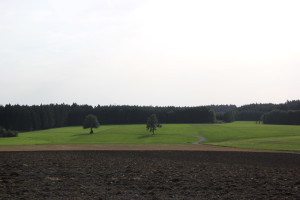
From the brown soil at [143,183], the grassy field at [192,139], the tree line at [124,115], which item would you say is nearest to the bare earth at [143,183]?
the brown soil at [143,183]

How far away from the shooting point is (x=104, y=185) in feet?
72.0

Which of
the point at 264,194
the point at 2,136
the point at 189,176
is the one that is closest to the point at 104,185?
the point at 189,176

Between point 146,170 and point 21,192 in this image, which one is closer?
point 21,192

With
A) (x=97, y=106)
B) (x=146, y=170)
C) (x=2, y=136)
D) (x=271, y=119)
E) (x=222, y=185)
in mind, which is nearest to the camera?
(x=222, y=185)

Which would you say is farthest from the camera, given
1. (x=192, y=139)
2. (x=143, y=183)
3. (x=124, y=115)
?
(x=124, y=115)

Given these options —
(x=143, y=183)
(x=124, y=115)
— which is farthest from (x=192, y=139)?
(x=124, y=115)

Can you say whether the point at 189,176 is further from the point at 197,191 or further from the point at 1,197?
the point at 1,197

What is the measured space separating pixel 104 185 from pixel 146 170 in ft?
23.5

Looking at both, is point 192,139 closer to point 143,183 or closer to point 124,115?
point 143,183

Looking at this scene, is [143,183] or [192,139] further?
[192,139]

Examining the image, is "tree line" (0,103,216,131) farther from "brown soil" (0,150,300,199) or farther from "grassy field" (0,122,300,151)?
"brown soil" (0,150,300,199)

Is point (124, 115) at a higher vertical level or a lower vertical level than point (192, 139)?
higher

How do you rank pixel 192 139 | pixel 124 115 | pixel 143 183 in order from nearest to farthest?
1. pixel 143 183
2. pixel 192 139
3. pixel 124 115

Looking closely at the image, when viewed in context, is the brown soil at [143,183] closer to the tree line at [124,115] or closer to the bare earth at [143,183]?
the bare earth at [143,183]
